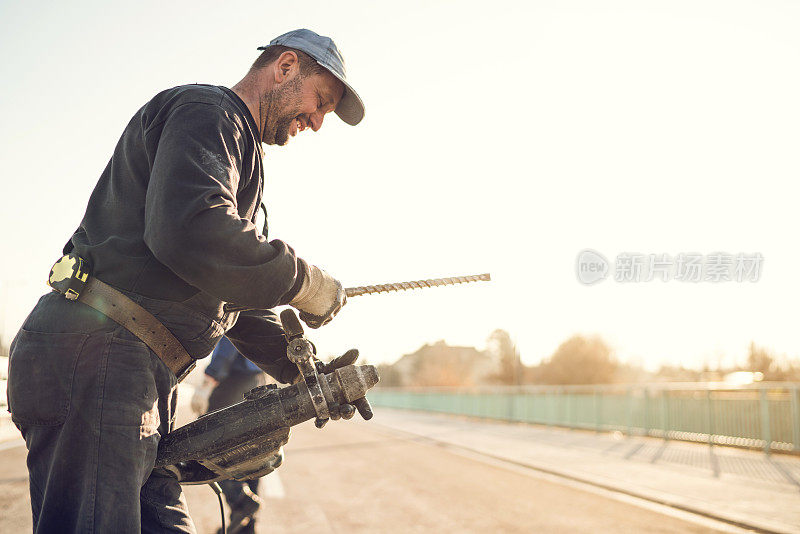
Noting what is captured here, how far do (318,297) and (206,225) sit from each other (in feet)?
1.46

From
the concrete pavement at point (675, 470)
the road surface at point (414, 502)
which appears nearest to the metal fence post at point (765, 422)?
the concrete pavement at point (675, 470)

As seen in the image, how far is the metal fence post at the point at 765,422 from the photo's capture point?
1109cm

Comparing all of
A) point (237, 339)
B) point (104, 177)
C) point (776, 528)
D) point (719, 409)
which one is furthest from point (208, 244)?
point (719, 409)

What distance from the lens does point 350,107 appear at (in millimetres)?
2348

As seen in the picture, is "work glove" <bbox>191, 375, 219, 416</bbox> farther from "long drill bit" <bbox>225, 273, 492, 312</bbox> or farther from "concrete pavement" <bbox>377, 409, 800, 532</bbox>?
"concrete pavement" <bbox>377, 409, 800, 532</bbox>

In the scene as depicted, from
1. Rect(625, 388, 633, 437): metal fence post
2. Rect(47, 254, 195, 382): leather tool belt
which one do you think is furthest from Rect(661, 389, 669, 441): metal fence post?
Rect(47, 254, 195, 382): leather tool belt

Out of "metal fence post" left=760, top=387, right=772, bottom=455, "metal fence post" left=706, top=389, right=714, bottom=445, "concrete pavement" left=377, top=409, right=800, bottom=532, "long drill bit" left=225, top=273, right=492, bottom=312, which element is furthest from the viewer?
"metal fence post" left=706, top=389, right=714, bottom=445

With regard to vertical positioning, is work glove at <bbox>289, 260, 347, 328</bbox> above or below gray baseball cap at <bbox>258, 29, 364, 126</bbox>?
below

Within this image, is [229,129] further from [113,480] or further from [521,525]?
[521,525]

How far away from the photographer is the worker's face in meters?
2.15

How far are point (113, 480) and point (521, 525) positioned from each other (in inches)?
201

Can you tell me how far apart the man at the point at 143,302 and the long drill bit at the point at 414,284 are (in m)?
0.14

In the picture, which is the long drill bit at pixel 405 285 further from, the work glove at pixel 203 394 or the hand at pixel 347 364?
the work glove at pixel 203 394

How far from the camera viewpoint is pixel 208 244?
5.29 ft
